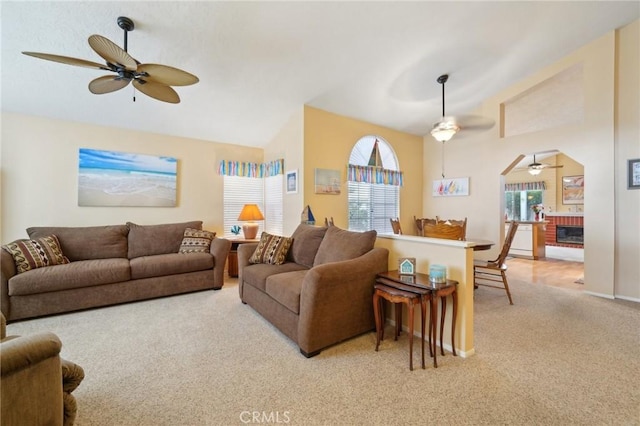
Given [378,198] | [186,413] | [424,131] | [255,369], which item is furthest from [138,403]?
[424,131]

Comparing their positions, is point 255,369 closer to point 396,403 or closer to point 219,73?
point 396,403

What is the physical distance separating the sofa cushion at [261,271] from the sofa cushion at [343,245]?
32 cm

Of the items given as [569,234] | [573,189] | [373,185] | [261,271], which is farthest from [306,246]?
[573,189]

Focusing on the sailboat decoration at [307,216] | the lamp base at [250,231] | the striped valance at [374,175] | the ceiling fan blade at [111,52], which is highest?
the ceiling fan blade at [111,52]

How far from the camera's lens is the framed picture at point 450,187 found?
5.36 meters

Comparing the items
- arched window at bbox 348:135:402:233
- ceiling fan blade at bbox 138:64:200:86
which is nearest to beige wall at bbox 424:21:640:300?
arched window at bbox 348:135:402:233

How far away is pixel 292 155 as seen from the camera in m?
4.42

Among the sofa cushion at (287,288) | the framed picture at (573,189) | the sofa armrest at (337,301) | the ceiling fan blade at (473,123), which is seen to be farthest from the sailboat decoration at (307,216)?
the framed picture at (573,189)

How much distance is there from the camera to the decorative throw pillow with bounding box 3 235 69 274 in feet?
9.28

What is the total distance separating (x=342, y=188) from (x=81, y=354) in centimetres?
383

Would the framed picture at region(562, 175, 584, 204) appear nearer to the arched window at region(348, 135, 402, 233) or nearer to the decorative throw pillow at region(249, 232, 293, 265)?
the arched window at region(348, 135, 402, 233)

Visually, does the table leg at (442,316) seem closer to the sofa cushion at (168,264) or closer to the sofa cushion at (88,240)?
the sofa cushion at (168,264)

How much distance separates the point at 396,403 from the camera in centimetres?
158

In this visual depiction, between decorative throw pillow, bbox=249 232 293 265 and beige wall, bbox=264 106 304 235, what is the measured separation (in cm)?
102
